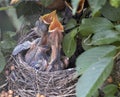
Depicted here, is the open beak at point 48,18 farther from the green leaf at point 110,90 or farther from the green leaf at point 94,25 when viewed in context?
the green leaf at point 110,90

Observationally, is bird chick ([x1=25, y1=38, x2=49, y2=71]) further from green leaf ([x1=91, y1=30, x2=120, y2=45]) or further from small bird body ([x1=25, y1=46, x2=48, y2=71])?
green leaf ([x1=91, y1=30, x2=120, y2=45])

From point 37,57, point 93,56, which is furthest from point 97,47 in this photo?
point 37,57

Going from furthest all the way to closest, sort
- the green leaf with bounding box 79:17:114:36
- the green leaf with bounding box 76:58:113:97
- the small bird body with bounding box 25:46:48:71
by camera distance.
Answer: the small bird body with bounding box 25:46:48:71
the green leaf with bounding box 79:17:114:36
the green leaf with bounding box 76:58:113:97

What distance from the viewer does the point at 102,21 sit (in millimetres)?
950

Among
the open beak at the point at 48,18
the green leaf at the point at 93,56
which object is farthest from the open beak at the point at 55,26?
the green leaf at the point at 93,56

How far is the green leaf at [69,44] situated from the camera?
1.00m

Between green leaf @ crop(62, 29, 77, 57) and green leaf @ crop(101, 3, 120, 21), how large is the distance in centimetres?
9

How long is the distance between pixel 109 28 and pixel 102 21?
3 cm

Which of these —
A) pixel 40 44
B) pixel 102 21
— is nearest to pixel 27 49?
pixel 40 44

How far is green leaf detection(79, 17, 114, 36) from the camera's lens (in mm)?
937

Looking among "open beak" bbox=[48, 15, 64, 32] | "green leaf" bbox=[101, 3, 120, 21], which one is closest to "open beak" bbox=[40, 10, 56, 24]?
"open beak" bbox=[48, 15, 64, 32]

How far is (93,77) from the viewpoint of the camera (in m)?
0.82

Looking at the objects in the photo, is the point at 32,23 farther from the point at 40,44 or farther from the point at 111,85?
the point at 111,85

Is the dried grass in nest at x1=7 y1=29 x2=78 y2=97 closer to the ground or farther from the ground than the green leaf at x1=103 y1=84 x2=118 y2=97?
farther from the ground
